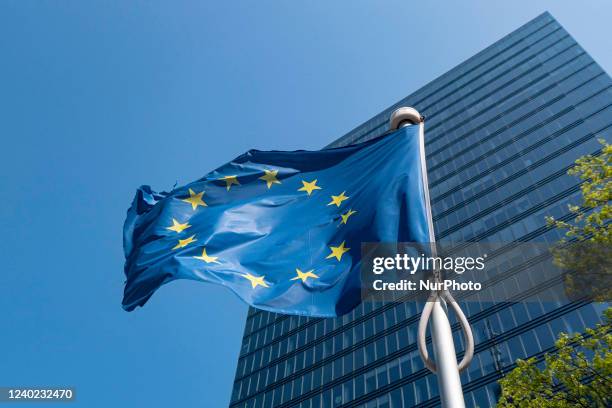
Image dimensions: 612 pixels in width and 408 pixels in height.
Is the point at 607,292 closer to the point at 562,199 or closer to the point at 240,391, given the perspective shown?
the point at 562,199

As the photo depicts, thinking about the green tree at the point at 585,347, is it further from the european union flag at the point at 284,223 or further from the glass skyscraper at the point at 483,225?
the glass skyscraper at the point at 483,225

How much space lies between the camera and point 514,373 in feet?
47.8

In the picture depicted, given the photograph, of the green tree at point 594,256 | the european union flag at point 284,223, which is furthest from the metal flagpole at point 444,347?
the green tree at point 594,256

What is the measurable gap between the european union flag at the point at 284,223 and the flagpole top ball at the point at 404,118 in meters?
0.15

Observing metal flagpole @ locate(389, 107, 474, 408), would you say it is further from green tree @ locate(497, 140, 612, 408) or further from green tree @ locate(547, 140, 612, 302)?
green tree @ locate(547, 140, 612, 302)

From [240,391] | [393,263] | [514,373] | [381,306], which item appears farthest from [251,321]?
[393,263]

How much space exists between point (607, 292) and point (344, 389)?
39122 millimetres

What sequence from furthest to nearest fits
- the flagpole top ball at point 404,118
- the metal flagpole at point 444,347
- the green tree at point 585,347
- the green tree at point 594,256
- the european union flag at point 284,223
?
the green tree at point 594,256
the green tree at point 585,347
the flagpole top ball at point 404,118
the european union flag at point 284,223
the metal flagpole at point 444,347

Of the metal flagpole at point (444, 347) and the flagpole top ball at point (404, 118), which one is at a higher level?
the flagpole top ball at point (404, 118)

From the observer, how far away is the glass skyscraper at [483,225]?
4131 cm

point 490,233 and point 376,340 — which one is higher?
point 490,233

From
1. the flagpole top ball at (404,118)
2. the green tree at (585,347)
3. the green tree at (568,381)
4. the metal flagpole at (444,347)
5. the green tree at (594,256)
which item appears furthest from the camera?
the green tree at (594,256)

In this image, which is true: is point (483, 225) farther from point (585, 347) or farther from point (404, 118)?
point (404, 118)

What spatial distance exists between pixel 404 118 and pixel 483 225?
44665 millimetres
